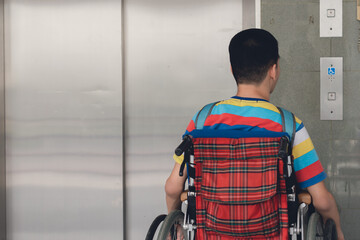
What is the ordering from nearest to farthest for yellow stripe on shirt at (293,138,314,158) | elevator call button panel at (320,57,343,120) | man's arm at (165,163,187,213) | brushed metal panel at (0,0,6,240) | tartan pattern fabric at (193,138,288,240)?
tartan pattern fabric at (193,138,288,240) → yellow stripe on shirt at (293,138,314,158) → man's arm at (165,163,187,213) → elevator call button panel at (320,57,343,120) → brushed metal panel at (0,0,6,240)

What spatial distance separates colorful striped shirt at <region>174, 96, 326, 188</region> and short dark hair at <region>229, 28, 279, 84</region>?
111 millimetres

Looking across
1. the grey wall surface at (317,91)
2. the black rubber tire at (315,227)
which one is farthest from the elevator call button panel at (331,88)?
the black rubber tire at (315,227)

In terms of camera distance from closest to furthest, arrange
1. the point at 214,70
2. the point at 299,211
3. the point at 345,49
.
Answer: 1. the point at 299,211
2. the point at 345,49
3. the point at 214,70

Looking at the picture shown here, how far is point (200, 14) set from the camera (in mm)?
3900

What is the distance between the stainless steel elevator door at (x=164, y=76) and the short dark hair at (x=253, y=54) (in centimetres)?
161

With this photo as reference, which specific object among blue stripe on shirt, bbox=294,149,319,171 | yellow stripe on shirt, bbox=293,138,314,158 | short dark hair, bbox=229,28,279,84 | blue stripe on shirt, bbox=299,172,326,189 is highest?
short dark hair, bbox=229,28,279,84

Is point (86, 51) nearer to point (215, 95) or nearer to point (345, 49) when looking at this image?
point (215, 95)

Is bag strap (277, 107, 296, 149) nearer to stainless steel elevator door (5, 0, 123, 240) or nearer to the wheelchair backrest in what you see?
the wheelchair backrest

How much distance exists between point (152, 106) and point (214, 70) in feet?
1.73

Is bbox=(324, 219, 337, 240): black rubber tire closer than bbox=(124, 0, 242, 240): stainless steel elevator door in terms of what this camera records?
Yes

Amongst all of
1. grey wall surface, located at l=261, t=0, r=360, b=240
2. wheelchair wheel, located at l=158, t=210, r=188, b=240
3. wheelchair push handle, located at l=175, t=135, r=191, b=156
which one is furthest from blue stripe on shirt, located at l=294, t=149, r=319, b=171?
grey wall surface, located at l=261, t=0, r=360, b=240

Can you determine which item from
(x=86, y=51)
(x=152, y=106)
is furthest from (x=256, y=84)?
(x=86, y=51)

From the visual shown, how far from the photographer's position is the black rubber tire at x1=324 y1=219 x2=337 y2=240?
227 cm

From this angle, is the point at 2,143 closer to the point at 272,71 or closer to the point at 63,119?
the point at 63,119
